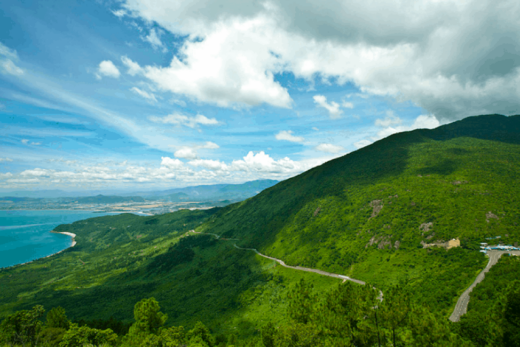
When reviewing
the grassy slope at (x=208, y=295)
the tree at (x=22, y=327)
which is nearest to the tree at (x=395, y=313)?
the grassy slope at (x=208, y=295)

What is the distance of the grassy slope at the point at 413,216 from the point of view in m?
77.0

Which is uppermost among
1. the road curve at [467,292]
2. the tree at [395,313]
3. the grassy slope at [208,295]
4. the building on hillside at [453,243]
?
the tree at [395,313]

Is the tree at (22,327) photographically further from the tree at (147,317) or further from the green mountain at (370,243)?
the green mountain at (370,243)

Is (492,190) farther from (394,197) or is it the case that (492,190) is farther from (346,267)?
(346,267)

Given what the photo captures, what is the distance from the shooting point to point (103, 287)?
198875 mm

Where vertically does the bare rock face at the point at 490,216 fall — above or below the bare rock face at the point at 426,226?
above

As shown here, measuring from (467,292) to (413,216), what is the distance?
53191 millimetres

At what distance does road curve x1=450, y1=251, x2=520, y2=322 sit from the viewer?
51784 mm

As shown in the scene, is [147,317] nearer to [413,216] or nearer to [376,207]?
[413,216]

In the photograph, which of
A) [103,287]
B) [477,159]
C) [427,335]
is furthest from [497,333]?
[103,287]

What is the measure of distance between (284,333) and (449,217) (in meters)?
98.3

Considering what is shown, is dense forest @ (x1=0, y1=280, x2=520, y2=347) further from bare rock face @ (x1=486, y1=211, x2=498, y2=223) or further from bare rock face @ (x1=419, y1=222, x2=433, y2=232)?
bare rock face @ (x1=486, y1=211, x2=498, y2=223)

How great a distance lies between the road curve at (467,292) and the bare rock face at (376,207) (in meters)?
54.3

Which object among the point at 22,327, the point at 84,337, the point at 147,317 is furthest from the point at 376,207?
the point at 22,327
